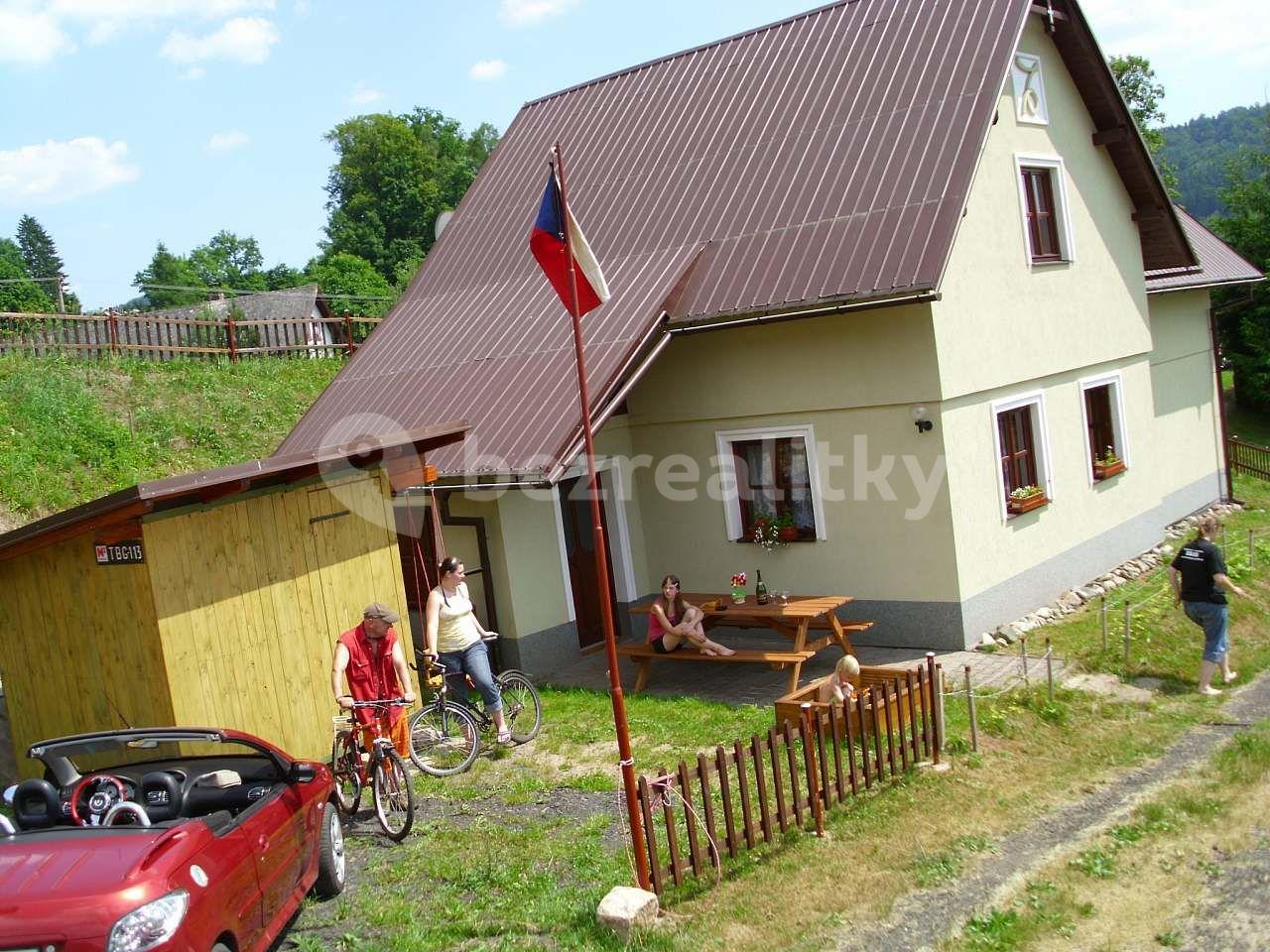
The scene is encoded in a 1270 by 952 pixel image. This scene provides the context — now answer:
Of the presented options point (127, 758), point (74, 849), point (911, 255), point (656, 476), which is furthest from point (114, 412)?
point (74, 849)

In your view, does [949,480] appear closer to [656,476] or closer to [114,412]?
[656,476]

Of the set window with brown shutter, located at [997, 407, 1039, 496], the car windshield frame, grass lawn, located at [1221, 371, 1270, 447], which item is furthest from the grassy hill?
grass lawn, located at [1221, 371, 1270, 447]

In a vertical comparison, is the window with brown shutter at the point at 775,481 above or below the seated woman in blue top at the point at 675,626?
above

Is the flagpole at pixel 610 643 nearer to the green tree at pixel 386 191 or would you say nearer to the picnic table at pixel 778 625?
the picnic table at pixel 778 625

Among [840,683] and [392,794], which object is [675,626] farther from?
[392,794]

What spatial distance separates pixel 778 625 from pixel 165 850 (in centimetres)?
733

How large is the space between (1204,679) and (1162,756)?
7.26 ft

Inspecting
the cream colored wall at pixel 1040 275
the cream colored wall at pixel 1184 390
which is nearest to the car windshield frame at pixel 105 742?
the cream colored wall at pixel 1040 275

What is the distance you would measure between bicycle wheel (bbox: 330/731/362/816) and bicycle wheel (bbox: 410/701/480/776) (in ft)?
3.08

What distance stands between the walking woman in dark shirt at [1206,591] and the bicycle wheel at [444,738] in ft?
23.2

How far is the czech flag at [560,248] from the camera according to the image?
671 centimetres

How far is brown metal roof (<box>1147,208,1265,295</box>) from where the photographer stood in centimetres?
1819

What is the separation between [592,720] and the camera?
421 inches

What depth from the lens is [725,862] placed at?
7094 millimetres
